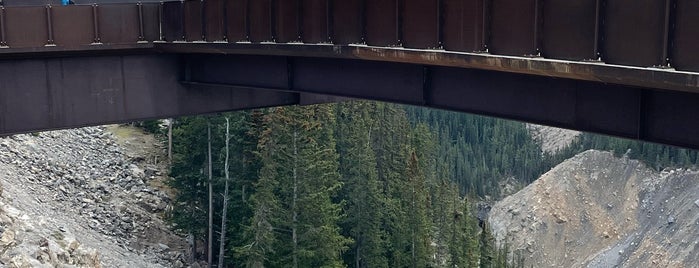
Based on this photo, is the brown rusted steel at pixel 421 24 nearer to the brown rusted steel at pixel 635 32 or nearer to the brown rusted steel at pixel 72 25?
the brown rusted steel at pixel 635 32

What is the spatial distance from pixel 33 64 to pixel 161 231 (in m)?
24.2

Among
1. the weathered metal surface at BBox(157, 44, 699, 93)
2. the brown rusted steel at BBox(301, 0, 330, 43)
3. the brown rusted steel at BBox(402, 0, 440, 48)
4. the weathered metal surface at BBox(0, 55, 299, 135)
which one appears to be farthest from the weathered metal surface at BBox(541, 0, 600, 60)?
the weathered metal surface at BBox(0, 55, 299, 135)

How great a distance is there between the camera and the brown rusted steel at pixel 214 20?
2088cm

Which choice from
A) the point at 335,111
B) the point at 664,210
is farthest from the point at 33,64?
the point at 664,210

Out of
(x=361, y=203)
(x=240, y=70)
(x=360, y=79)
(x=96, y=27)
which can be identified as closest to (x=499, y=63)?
(x=360, y=79)

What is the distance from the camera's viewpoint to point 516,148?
176m

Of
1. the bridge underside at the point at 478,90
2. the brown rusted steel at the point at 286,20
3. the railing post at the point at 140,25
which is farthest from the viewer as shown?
the railing post at the point at 140,25

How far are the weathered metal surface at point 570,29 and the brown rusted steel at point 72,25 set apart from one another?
36.9 ft

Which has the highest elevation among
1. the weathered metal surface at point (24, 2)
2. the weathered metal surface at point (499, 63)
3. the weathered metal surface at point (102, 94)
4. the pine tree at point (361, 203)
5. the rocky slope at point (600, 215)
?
the weathered metal surface at point (24, 2)

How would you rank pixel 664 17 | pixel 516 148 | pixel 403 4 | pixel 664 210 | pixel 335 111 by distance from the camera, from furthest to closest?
pixel 516 148
pixel 664 210
pixel 335 111
pixel 403 4
pixel 664 17

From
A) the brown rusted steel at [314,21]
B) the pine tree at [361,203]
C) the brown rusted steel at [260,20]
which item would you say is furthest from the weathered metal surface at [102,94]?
the pine tree at [361,203]

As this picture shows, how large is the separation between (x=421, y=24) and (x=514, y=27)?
7.69ft

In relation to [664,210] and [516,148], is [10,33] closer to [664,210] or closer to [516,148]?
[664,210]

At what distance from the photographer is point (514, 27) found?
14.2 metres
